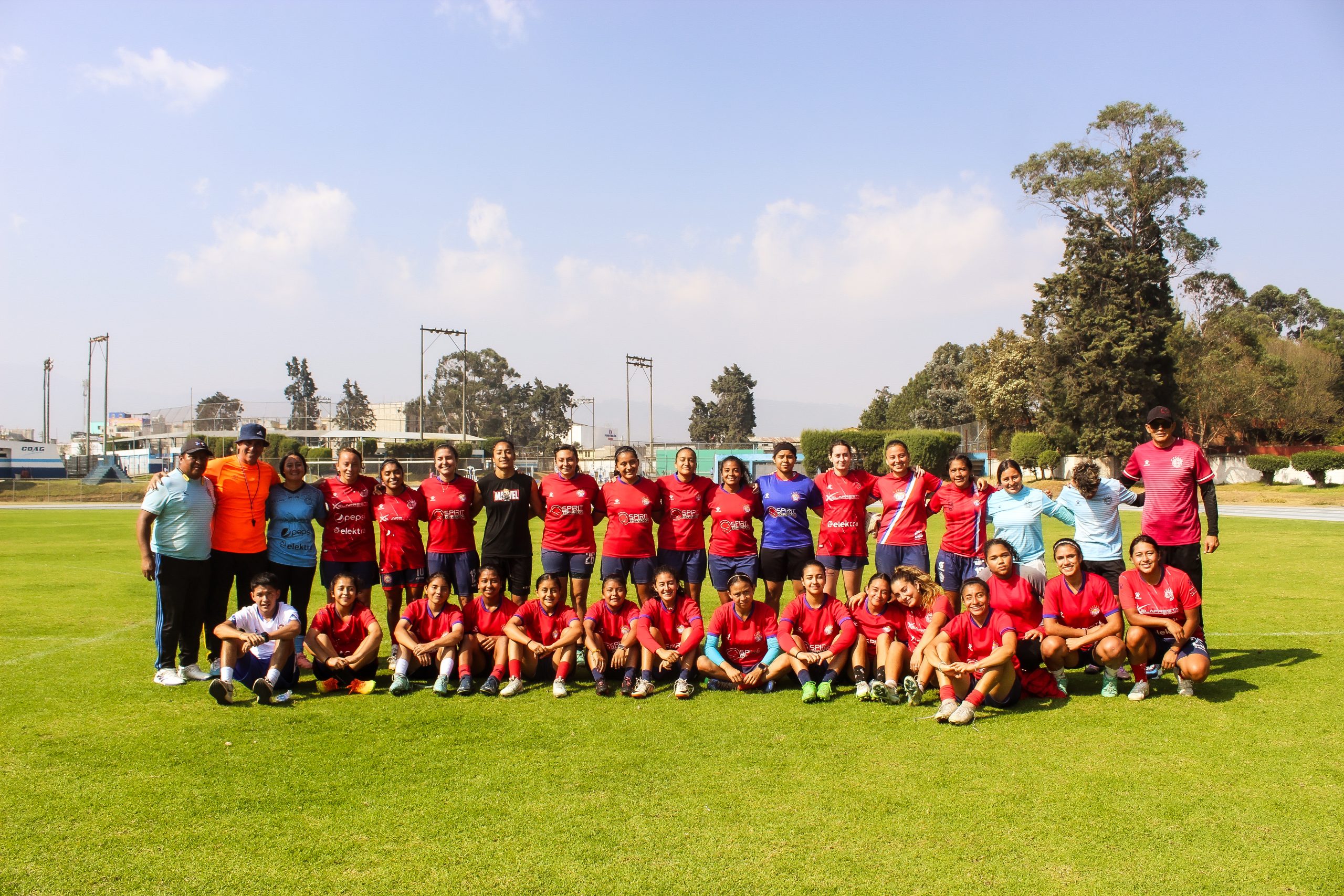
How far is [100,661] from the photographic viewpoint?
6957mm

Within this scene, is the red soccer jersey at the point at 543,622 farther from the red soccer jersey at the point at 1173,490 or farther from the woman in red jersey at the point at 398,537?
the red soccer jersey at the point at 1173,490

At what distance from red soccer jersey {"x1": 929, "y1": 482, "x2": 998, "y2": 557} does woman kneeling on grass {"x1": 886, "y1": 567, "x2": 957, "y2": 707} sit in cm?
78

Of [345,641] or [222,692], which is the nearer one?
[222,692]

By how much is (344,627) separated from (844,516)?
3.77 meters

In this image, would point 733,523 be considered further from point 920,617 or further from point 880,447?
point 880,447

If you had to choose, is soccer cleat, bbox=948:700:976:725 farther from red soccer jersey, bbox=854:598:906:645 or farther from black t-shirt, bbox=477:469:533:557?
black t-shirt, bbox=477:469:533:557

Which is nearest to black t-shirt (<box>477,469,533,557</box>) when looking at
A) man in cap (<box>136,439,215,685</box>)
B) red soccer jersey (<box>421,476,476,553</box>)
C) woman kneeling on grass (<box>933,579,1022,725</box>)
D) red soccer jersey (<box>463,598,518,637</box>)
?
red soccer jersey (<box>421,476,476,553</box>)

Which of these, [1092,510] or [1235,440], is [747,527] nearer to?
[1092,510]

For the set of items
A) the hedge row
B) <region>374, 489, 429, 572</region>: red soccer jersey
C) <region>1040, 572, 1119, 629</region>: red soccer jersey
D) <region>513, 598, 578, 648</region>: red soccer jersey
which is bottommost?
<region>513, 598, 578, 648</region>: red soccer jersey

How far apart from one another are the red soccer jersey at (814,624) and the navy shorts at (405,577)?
109 inches

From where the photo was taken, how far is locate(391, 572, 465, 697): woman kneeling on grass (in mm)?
6031

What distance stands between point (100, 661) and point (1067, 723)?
6.99 meters


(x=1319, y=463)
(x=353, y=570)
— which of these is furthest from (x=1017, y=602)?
(x=1319, y=463)

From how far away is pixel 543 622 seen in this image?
6.36m
